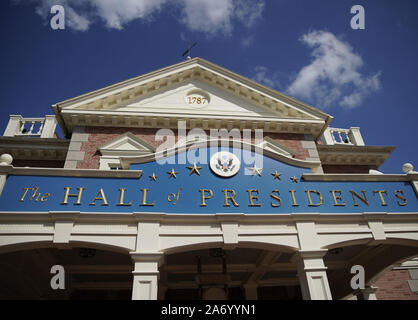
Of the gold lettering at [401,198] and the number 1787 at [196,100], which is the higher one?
the number 1787 at [196,100]

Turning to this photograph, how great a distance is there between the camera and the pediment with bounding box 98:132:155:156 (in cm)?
1205

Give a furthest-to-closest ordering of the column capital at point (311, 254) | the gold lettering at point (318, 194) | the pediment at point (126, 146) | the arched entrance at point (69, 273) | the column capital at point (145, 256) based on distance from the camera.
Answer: the pediment at point (126, 146) < the arched entrance at point (69, 273) < the gold lettering at point (318, 194) < the column capital at point (311, 254) < the column capital at point (145, 256)

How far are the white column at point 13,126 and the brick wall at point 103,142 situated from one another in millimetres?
3777

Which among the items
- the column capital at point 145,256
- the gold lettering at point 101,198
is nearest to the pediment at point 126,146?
the gold lettering at point 101,198

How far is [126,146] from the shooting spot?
12375mm

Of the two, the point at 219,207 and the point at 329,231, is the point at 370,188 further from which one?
the point at 219,207

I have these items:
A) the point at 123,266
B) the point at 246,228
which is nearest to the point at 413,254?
the point at 246,228

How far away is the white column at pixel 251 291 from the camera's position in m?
11.0

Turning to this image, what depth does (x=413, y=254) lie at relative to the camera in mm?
8344

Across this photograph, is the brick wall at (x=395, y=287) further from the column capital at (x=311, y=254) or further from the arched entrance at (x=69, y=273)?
the arched entrance at (x=69, y=273)

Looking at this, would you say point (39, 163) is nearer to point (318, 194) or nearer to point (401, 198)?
point (318, 194)

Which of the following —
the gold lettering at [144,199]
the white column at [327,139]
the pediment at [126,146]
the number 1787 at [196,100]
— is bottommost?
the gold lettering at [144,199]

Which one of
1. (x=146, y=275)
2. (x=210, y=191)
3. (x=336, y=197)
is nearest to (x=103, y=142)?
(x=210, y=191)
